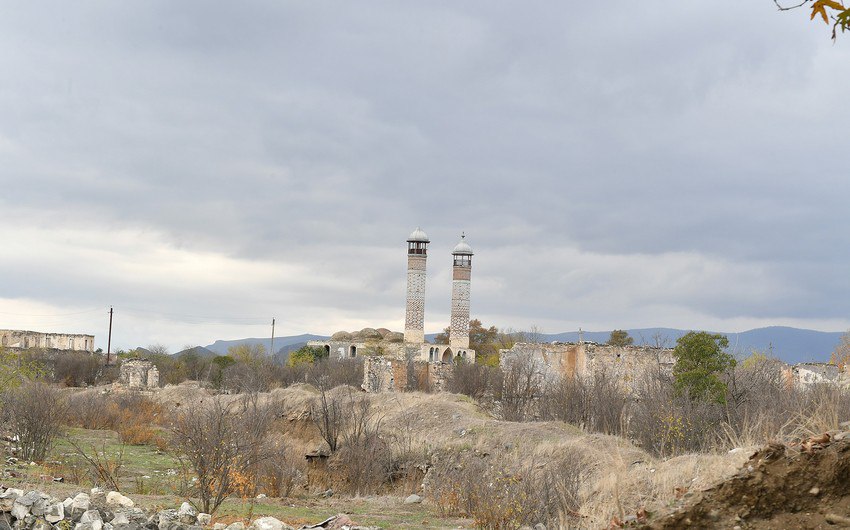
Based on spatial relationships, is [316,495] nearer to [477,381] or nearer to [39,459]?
[39,459]

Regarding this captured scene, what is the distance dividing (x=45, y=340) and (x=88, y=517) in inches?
2459

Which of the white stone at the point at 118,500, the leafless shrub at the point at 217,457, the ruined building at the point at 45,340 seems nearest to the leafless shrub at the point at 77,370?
the ruined building at the point at 45,340

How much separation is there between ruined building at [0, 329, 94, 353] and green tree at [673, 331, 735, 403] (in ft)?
163

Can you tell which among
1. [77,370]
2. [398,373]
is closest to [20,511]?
[398,373]

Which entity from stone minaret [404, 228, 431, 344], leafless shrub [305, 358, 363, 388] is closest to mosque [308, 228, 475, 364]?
stone minaret [404, 228, 431, 344]

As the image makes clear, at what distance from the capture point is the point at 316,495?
51.0 ft

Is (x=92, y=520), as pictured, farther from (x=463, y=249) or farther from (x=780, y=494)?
(x=463, y=249)

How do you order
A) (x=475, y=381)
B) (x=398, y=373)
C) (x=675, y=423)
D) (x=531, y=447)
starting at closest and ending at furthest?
(x=531, y=447) < (x=675, y=423) < (x=475, y=381) < (x=398, y=373)

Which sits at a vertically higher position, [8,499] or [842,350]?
[842,350]

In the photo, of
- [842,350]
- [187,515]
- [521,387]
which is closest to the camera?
[187,515]

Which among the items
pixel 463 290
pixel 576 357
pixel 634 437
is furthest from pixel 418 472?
pixel 463 290

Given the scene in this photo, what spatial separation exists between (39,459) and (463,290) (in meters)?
48.3

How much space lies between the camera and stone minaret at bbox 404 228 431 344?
6334 centimetres

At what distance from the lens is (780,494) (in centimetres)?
533
